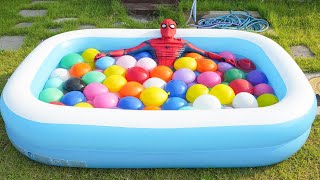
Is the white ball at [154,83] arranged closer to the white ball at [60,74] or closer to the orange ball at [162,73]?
the orange ball at [162,73]

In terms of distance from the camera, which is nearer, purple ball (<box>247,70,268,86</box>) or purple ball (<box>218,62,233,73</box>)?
purple ball (<box>247,70,268,86</box>)

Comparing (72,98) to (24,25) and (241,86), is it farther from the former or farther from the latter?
(24,25)

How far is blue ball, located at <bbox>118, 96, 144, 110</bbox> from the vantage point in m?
3.02

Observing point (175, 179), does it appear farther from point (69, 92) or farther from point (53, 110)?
point (69, 92)

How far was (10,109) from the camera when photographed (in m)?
2.68

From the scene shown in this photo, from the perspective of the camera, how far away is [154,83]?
130 inches

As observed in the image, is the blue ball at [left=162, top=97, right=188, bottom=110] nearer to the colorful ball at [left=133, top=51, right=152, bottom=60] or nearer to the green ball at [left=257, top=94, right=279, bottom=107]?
the green ball at [left=257, top=94, right=279, bottom=107]

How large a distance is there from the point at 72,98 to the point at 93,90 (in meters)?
0.19

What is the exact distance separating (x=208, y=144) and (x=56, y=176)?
3.35 ft

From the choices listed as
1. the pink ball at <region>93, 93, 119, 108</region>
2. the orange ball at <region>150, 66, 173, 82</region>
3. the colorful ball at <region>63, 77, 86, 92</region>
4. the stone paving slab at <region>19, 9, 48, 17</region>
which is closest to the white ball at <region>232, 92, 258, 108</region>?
the orange ball at <region>150, 66, 173, 82</region>

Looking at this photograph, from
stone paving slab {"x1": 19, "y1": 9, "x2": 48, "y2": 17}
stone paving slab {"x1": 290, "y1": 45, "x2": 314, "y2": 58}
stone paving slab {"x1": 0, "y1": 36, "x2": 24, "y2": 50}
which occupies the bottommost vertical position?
stone paving slab {"x1": 19, "y1": 9, "x2": 48, "y2": 17}

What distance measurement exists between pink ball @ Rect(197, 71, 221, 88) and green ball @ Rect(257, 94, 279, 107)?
1.47 ft

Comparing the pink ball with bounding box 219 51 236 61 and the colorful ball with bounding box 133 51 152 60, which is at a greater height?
the colorful ball with bounding box 133 51 152 60

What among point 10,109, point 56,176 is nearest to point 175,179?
point 56,176
